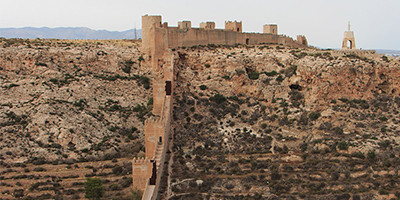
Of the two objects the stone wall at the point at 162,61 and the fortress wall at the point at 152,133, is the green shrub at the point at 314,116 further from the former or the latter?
the fortress wall at the point at 152,133

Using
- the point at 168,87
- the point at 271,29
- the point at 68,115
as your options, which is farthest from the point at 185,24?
the point at 68,115

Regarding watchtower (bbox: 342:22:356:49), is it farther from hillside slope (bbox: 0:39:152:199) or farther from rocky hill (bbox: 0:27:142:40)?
rocky hill (bbox: 0:27:142:40)

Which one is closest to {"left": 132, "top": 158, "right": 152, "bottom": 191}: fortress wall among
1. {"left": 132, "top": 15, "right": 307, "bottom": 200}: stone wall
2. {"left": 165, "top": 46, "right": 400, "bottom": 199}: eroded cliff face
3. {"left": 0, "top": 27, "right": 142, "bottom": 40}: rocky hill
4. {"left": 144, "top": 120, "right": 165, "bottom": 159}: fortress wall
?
{"left": 132, "top": 15, "right": 307, "bottom": 200}: stone wall

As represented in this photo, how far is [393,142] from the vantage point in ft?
126

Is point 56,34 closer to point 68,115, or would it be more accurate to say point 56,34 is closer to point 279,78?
point 68,115

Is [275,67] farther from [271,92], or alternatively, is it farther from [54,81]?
[54,81]

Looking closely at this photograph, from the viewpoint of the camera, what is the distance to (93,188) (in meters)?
31.9

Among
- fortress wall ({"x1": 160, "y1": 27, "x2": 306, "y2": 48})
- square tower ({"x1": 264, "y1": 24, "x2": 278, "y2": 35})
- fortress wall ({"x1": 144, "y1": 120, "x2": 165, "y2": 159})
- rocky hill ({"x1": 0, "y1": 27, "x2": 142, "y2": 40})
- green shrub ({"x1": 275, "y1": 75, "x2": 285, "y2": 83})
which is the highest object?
rocky hill ({"x1": 0, "y1": 27, "x2": 142, "y2": 40})

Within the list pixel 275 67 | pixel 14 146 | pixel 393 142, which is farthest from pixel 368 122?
pixel 14 146

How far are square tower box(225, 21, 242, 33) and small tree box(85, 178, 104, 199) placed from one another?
2742 cm

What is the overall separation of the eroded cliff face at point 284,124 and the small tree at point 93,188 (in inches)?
188

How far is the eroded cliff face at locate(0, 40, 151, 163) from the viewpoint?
128 ft

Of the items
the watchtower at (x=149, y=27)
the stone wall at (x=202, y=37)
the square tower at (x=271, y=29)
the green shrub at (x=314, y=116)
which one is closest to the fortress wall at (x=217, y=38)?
the stone wall at (x=202, y=37)

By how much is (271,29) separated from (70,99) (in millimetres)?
24925
